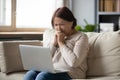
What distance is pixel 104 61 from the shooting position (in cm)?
224

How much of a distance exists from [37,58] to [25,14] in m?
2.08

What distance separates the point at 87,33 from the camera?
8.20 feet

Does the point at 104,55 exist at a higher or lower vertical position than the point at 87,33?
lower

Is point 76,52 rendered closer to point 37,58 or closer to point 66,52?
point 66,52

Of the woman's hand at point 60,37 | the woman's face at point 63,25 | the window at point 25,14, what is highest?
the window at point 25,14

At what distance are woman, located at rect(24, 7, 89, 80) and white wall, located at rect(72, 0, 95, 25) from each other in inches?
72.6

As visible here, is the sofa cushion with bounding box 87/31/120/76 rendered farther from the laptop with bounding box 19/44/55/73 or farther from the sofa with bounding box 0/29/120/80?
the laptop with bounding box 19/44/55/73

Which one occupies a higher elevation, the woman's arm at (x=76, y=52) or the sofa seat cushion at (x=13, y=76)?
the woman's arm at (x=76, y=52)

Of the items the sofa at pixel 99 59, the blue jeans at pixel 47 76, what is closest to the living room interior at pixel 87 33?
the sofa at pixel 99 59

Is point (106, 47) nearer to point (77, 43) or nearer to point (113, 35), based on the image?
point (113, 35)

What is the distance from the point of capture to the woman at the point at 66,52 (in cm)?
200

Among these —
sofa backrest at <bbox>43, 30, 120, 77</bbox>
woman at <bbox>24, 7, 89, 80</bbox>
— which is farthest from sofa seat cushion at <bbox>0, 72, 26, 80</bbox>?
sofa backrest at <bbox>43, 30, 120, 77</bbox>

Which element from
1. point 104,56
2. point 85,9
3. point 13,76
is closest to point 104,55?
point 104,56

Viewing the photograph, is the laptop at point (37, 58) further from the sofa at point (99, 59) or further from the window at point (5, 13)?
the window at point (5, 13)
